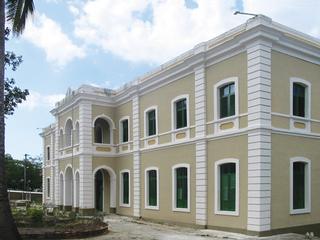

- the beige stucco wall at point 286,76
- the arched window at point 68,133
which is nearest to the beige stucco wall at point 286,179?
the beige stucco wall at point 286,76

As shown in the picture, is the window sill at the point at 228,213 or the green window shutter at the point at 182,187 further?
the green window shutter at the point at 182,187

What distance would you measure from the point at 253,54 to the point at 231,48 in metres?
1.33

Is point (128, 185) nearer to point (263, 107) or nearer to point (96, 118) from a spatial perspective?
point (96, 118)

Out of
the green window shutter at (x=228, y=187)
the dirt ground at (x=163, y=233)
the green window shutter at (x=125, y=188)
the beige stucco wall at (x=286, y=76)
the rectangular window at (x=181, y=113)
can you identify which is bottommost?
the dirt ground at (x=163, y=233)

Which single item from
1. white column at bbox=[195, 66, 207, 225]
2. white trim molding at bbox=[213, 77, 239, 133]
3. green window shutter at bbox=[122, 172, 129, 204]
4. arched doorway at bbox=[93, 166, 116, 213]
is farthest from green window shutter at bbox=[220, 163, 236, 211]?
arched doorway at bbox=[93, 166, 116, 213]

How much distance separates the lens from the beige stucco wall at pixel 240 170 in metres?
17.7

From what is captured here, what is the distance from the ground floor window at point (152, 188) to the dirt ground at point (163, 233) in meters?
1.92

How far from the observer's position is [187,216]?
2109cm

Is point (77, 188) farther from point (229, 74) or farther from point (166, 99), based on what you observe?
point (229, 74)

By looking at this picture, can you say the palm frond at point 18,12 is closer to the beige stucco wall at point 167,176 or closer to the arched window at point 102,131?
the beige stucco wall at point 167,176

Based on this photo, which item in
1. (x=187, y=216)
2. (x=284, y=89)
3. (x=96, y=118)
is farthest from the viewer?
(x=96, y=118)

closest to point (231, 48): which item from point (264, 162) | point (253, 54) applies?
point (253, 54)

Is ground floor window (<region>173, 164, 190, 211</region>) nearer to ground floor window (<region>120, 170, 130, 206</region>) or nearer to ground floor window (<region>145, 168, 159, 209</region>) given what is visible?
ground floor window (<region>145, 168, 159, 209</region>)

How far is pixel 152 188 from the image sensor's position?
2492 cm
